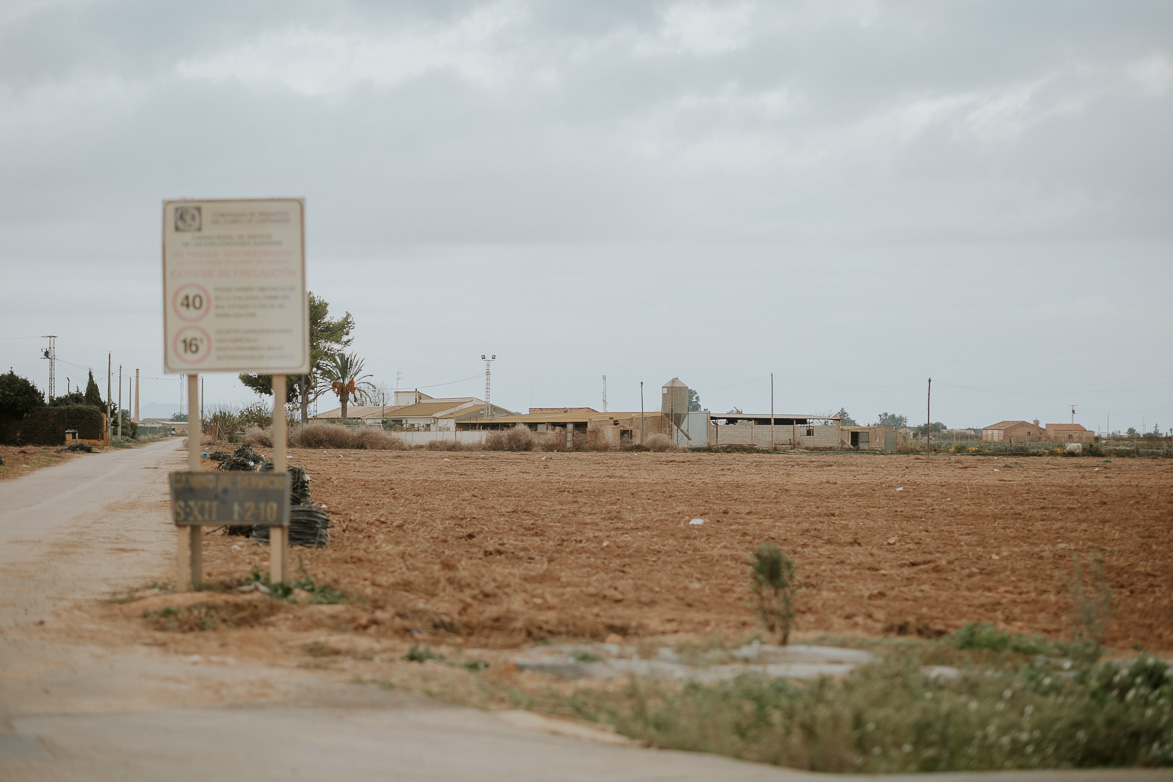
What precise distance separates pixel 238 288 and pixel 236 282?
2.3 inches

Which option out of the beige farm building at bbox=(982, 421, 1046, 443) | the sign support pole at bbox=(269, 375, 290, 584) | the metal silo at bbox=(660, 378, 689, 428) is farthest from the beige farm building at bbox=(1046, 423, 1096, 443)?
the sign support pole at bbox=(269, 375, 290, 584)

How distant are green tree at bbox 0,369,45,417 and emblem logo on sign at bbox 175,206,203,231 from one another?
53.0 meters

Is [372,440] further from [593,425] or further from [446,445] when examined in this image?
[593,425]

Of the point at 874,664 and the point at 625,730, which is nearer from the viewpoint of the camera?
the point at 625,730

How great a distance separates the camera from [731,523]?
1509cm

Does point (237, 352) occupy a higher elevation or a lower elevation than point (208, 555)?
higher

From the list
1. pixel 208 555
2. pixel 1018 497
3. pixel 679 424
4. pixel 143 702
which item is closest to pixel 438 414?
pixel 679 424

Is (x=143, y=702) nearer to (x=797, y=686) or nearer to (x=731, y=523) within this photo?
(x=797, y=686)

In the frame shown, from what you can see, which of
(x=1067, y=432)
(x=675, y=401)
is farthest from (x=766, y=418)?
(x=1067, y=432)

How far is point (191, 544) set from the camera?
7.89 metres

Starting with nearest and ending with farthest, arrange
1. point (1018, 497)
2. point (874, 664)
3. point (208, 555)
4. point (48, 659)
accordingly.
A: point (874, 664) < point (48, 659) < point (208, 555) < point (1018, 497)

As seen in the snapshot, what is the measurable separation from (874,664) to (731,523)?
988 centimetres

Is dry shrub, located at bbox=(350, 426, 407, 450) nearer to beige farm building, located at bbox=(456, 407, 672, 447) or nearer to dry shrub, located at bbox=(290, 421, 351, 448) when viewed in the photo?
dry shrub, located at bbox=(290, 421, 351, 448)

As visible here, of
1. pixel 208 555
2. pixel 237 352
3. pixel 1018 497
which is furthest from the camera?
pixel 1018 497
